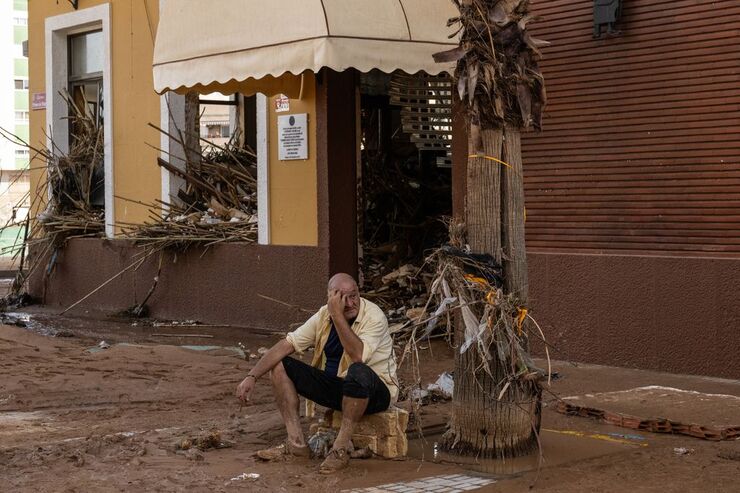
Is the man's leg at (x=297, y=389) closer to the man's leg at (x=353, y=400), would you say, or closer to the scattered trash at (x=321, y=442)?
the scattered trash at (x=321, y=442)

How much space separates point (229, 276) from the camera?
45.9 feet

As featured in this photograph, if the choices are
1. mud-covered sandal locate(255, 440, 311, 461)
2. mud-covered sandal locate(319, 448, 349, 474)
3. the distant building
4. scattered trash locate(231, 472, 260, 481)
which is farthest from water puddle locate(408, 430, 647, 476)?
the distant building

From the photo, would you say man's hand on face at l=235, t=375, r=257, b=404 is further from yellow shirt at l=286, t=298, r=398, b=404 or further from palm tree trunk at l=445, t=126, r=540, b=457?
palm tree trunk at l=445, t=126, r=540, b=457

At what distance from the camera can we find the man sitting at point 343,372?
259 inches

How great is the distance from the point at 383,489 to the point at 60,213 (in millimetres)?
12112

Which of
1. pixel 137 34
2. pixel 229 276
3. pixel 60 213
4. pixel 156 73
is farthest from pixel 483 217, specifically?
pixel 60 213

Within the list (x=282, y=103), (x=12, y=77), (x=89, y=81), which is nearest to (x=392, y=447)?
(x=282, y=103)

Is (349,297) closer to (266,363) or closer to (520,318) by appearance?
(266,363)

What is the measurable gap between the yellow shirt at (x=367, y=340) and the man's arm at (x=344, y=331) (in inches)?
1.9

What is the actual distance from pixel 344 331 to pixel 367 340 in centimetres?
17

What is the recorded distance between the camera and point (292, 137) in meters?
13.0

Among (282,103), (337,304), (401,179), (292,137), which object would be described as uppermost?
(282,103)

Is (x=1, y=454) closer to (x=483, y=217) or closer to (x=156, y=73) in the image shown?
(x=483, y=217)

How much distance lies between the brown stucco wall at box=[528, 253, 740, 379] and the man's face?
3.47m
